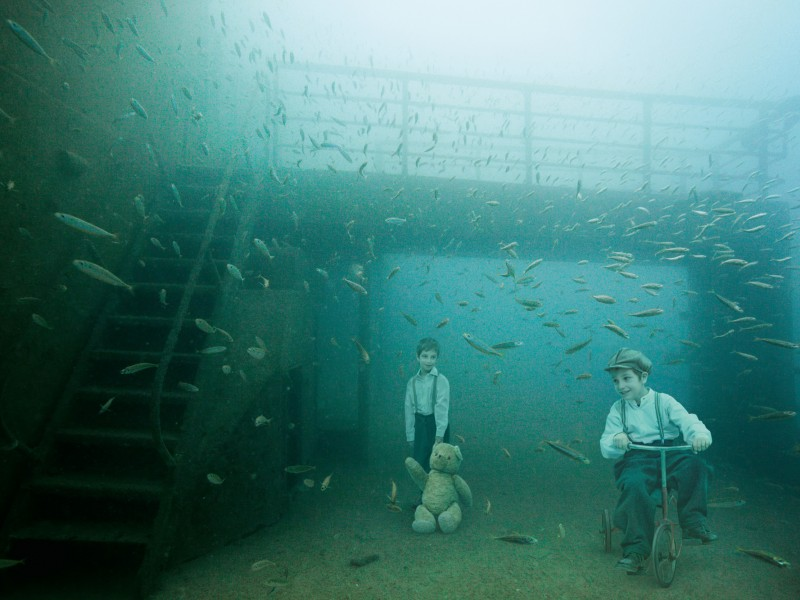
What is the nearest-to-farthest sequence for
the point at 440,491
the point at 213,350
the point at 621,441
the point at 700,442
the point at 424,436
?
the point at 700,442
the point at 621,441
the point at 213,350
the point at 440,491
the point at 424,436

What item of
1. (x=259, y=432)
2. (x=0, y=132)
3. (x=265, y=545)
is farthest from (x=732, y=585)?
(x=0, y=132)

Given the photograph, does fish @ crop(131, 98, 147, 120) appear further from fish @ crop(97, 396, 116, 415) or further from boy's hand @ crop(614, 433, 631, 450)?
boy's hand @ crop(614, 433, 631, 450)

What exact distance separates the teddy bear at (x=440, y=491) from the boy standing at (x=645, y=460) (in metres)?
1.74

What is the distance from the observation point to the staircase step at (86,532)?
121 inches

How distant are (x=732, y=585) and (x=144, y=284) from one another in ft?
21.9

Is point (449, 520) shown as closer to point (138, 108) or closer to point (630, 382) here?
point (630, 382)

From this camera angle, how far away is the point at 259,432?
4152 millimetres

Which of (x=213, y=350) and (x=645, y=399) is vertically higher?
(x=213, y=350)

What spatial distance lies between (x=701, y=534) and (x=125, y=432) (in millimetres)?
5098

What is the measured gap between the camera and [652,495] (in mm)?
3361

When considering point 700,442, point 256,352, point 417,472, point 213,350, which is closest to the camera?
point 700,442

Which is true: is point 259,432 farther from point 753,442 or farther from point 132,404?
point 753,442

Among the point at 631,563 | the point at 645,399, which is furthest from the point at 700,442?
the point at 631,563

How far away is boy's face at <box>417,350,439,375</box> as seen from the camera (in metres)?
4.90
